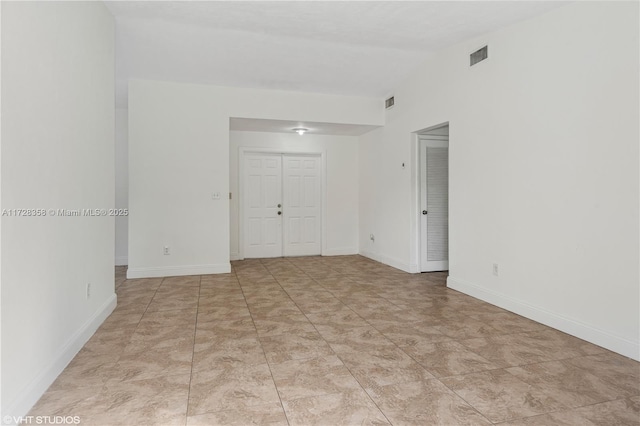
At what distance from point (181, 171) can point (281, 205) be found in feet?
7.16

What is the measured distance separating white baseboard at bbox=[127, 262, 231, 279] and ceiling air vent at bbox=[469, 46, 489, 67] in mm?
4223

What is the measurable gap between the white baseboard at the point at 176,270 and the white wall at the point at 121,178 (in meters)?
1.36

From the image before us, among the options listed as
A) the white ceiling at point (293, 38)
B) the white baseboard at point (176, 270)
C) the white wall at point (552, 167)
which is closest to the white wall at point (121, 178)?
the white ceiling at point (293, 38)

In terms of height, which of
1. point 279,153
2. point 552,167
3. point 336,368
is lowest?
point 336,368

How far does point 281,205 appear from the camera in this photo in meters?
6.96

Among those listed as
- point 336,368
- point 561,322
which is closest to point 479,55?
point 561,322

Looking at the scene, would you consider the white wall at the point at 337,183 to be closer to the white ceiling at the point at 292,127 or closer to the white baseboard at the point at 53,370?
the white ceiling at the point at 292,127

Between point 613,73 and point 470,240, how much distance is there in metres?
2.06

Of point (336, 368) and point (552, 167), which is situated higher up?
point (552, 167)

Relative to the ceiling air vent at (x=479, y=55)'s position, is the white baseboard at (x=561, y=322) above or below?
below

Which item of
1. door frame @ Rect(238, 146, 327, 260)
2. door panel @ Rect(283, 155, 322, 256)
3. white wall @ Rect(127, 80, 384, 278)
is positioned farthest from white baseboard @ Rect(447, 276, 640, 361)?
white wall @ Rect(127, 80, 384, 278)

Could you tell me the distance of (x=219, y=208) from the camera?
5406 mm

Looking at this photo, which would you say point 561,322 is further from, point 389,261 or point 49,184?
point 49,184

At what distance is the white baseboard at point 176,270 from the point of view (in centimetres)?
512
